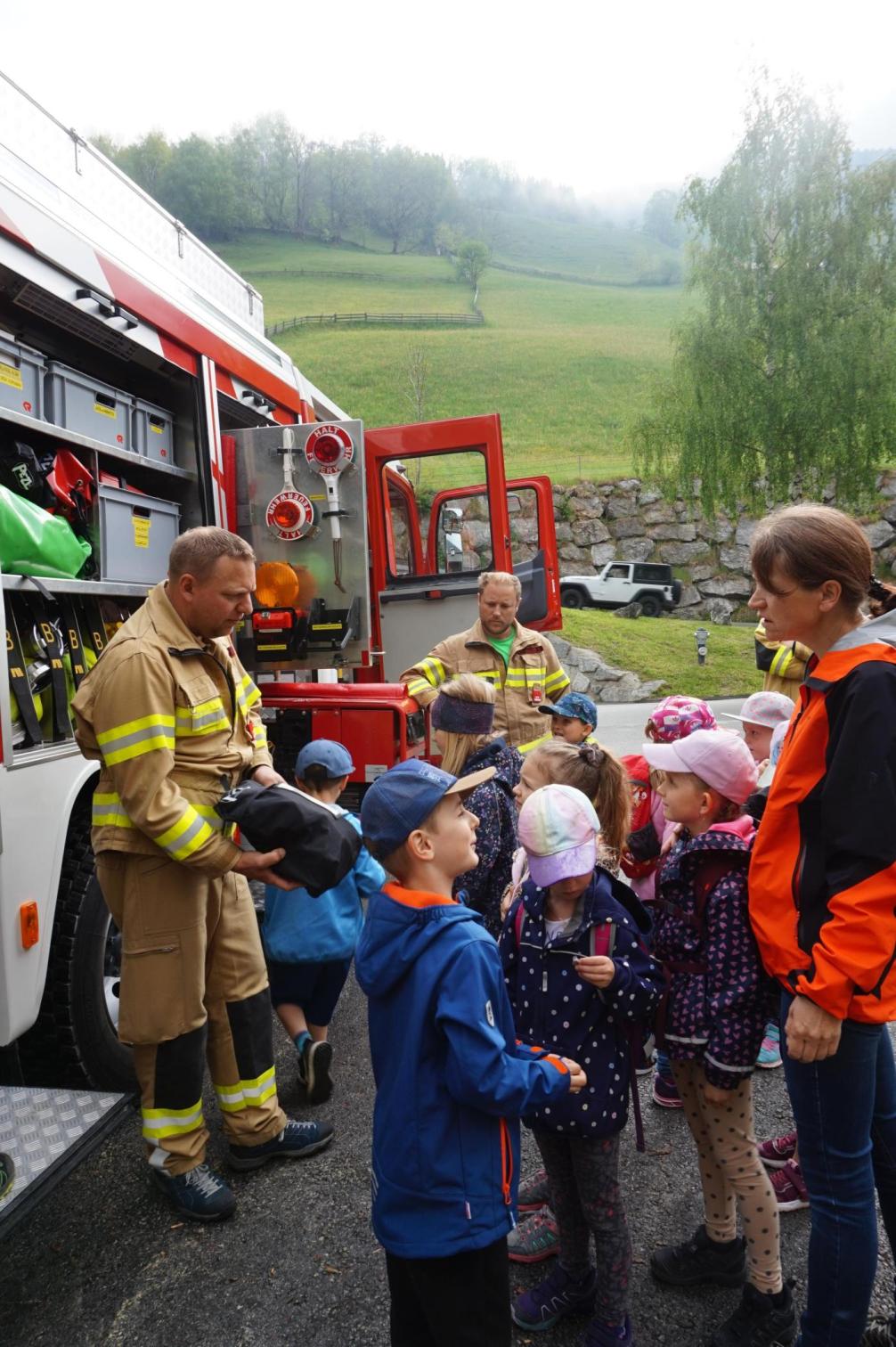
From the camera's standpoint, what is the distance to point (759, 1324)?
1971mm

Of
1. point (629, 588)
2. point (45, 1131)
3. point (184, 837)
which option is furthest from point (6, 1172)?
point (629, 588)

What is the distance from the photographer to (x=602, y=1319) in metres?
1.96

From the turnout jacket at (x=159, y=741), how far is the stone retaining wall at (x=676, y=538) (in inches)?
884

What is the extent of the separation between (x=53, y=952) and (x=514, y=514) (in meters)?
25.0

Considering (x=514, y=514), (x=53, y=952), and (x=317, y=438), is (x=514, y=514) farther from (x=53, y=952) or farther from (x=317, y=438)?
(x=53, y=952)

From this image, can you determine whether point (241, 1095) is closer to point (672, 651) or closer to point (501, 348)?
point (672, 651)

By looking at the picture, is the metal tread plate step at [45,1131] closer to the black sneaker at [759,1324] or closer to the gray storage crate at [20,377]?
the black sneaker at [759,1324]

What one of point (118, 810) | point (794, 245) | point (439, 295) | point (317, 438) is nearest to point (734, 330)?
point (794, 245)

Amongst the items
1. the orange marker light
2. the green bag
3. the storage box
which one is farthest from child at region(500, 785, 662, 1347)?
the storage box

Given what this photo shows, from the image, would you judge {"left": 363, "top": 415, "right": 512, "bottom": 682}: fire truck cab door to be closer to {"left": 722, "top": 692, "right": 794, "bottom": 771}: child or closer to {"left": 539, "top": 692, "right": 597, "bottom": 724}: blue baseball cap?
{"left": 539, "top": 692, "right": 597, "bottom": 724}: blue baseball cap

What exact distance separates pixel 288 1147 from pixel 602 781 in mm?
1563

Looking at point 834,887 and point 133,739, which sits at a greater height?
point 133,739

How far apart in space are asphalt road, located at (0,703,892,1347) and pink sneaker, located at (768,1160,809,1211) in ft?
0.11

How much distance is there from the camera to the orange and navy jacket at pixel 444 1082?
1.57 m
